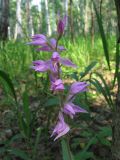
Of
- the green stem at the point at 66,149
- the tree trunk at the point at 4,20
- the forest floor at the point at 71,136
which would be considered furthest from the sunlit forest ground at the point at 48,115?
the tree trunk at the point at 4,20

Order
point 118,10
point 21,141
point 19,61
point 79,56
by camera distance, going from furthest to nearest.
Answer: point 79,56 → point 19,61 → point 21,141 → point 118,10

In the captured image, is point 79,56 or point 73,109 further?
point 79,56

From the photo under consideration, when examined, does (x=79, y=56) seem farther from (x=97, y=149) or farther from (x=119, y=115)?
(x=119, y=115)

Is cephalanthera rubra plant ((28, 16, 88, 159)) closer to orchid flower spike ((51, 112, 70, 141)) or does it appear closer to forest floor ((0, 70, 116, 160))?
orchid flower spike ((51, 112, 70, 141))

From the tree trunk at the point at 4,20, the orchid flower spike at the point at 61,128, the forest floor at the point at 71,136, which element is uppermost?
the tree trunk at the point at 4,20

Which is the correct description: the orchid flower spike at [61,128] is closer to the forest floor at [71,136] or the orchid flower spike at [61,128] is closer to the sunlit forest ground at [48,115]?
the sunlit forest ground at [48,115]

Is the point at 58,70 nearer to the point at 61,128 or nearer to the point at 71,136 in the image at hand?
the point at 61,128

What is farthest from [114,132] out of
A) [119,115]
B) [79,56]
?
[79,56]

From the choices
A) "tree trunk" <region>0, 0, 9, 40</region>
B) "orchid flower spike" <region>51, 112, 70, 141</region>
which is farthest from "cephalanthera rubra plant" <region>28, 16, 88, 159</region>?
"tree trunk" <region>0, 0, 9, 40</region>

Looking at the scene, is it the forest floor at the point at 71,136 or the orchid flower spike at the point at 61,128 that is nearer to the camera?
the orchid flower spike at the point at 61,128

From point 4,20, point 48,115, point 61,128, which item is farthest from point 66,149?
point 4,20

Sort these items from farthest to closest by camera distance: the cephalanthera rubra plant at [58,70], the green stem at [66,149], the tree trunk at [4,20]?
the tree trunk at [4,20] < the green stem at [66,149] < the cephalanthera rubra plant at [58,70]
